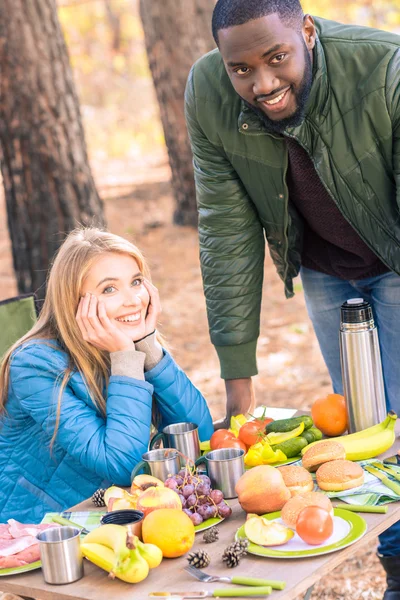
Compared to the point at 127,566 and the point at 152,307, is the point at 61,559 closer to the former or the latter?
the point at 127,566

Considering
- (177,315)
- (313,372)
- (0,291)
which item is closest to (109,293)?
(313,372)

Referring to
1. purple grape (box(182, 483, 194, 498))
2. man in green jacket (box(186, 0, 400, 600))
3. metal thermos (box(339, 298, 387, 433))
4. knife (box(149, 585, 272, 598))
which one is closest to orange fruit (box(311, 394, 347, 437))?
metal thermos (box(339, 298, 387, 433))

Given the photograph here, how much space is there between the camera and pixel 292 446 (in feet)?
7.75

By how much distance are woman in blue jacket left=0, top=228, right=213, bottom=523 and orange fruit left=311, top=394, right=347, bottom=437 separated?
17.6 inches

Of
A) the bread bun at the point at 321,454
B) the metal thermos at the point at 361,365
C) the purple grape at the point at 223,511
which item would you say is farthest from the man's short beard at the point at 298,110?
the purple grape at the point at 223,511

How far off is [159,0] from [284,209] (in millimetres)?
5563

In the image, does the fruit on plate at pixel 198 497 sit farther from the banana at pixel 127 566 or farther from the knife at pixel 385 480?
the knife at pixel 385 480

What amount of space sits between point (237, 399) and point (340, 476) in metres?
0.81

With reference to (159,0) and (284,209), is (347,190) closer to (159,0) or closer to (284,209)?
(284,209)

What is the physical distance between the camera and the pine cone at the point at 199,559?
179 cm

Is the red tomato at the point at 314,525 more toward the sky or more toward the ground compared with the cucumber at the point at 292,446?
more toward the ground

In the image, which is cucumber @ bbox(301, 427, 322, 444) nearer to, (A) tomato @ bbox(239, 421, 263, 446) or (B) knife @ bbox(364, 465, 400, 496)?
(A) tomato @ bbox(239, 421, 263, 446)

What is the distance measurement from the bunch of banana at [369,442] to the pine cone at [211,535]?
1.49 feet

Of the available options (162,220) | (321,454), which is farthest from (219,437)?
(162,220)
